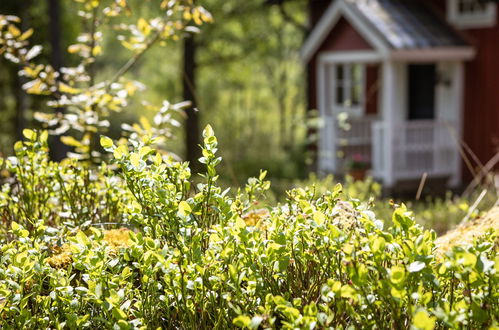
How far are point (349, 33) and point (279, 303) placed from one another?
11787 millimetres

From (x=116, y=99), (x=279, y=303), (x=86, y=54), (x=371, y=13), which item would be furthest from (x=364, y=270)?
(x=371, y=13)

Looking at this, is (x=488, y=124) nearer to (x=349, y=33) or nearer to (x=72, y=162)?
(x=349, y=33)

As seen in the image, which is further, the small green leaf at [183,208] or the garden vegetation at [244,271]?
the small green leaf at [183,208]

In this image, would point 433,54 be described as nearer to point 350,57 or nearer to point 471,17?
point 471,17

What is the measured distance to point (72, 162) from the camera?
3.44 meters

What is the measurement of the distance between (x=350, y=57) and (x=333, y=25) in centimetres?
81

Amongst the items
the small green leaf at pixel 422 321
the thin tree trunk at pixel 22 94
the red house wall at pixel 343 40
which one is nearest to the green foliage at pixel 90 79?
the small green leaf at pixel 422 321

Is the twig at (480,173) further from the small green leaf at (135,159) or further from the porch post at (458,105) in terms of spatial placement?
the small green leaf at (135,159)

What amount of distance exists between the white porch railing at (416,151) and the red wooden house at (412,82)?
0.02m

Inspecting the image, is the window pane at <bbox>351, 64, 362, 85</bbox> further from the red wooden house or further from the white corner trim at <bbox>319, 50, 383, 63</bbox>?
the white corner trim at <bbox>319, 50, 383, 63</bbox>

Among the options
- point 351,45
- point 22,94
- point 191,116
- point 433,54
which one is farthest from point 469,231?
point 22,94

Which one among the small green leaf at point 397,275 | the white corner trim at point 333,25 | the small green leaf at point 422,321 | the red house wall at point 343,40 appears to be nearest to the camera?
the small green leaf at point 422,321

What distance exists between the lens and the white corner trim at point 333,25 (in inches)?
474

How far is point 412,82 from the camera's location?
552 inches
